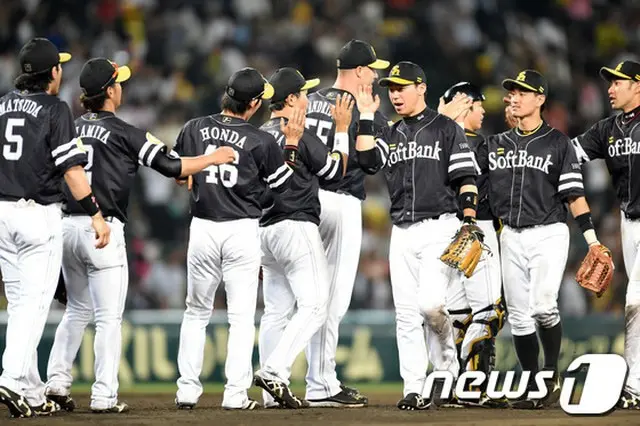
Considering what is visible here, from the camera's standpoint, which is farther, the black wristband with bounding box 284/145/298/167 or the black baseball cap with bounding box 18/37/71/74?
the black wristband with bounding box 284/145/298/167

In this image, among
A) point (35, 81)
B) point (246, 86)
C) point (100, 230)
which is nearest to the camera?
point (100, 230)

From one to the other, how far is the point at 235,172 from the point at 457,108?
6.58 feet

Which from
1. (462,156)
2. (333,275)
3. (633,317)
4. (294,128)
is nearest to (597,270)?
(633,317)

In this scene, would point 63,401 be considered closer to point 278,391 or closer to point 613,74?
point 278,391

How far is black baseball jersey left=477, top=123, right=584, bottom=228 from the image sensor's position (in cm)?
880

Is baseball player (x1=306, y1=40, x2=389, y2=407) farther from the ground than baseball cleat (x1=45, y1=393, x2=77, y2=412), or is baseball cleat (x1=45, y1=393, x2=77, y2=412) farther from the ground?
baseball player (x1=306, y1=40, x2=389, y2=407)

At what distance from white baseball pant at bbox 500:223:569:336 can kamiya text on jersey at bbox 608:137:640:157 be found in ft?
2.44

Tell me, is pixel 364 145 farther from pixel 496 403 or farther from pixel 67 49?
pixel 67 49

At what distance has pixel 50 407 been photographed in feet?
26.5

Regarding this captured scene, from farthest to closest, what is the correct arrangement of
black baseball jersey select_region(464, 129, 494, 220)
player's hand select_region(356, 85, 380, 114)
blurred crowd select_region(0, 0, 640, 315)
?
blurred crowd select_region(0, 0, 640, 315), black baseball jersey select_region(464, 129, 494, 220), player's hand select_region(356, 85, 380, 114)

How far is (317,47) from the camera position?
56.7ft

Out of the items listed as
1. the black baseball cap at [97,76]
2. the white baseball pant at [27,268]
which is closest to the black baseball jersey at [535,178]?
the black baseball cap at [97,76]

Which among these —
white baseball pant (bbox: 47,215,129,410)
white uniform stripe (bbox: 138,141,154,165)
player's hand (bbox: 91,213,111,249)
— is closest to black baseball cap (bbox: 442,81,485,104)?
white uniform stripe (bbox: 138,141,154,165)

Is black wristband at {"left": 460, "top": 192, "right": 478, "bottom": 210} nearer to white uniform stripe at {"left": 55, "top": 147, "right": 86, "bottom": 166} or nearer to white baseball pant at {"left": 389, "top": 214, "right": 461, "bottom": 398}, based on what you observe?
white baseball pant at {"left": 389, "top": 214, "right": 461, "bottom": 398}
